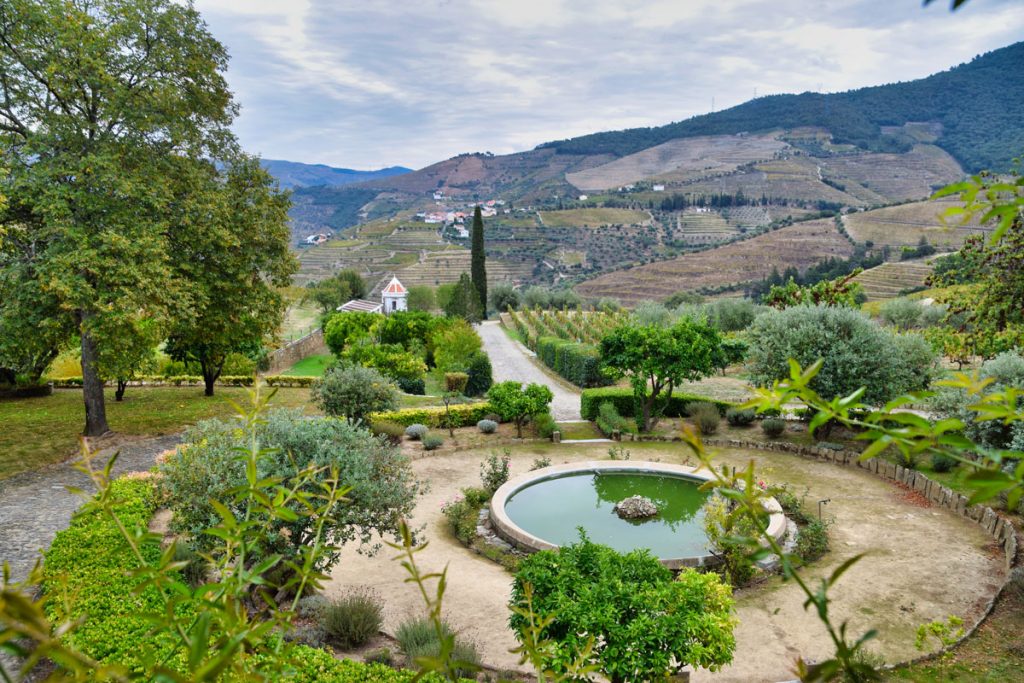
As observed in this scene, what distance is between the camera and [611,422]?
18641 millimetres

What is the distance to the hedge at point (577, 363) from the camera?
2589 centimetres

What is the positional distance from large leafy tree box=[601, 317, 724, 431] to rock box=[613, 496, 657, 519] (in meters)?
5.93

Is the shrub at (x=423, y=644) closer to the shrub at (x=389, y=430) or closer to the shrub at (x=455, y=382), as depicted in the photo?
the shrub at (x=389, y=430)

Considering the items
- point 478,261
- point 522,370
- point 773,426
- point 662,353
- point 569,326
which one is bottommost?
point 522,370

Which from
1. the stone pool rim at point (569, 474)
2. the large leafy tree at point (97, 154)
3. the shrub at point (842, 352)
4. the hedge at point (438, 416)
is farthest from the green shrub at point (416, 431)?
the shrub at point (842, 352)

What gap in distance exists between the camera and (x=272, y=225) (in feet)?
56.5

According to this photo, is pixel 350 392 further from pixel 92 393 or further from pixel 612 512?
pixel 612 512

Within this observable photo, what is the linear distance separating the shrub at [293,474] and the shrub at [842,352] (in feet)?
35.3

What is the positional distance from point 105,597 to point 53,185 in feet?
33.5

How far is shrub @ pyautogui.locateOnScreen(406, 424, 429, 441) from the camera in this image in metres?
18.0

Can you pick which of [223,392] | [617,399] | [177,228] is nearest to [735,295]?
[617,399]

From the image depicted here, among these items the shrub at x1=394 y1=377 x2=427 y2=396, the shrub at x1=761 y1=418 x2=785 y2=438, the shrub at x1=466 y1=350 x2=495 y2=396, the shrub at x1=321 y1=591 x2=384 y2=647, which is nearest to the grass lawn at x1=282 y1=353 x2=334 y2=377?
the shrub at x1=394 y1=377 x2=427 y2=396

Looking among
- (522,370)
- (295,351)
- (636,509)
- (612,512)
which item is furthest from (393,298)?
(636,509)

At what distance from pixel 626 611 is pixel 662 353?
11946mm
